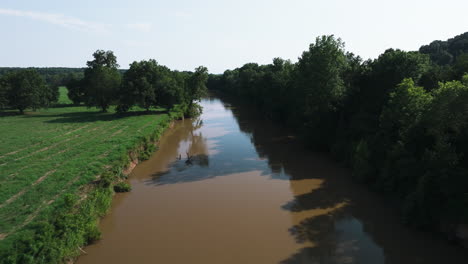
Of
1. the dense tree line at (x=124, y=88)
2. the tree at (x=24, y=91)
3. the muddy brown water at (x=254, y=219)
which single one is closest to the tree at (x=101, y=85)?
the dense tree line at (x=124, y=88)

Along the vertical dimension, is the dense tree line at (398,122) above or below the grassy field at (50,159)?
above

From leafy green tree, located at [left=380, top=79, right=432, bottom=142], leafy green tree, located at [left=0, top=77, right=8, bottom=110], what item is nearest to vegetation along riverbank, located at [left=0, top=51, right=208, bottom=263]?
leafy green tree, located at [left=0, top=77, right=8, bottom=110]

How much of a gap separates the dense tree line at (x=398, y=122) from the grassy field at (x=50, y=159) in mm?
19293

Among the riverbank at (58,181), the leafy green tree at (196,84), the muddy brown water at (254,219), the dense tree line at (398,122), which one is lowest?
the muddy brown water at (254,219)

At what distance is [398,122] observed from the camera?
18422 millimetres

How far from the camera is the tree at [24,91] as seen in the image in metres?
55.4

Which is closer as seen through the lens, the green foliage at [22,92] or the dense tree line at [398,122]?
the dense tree line at [398,122]

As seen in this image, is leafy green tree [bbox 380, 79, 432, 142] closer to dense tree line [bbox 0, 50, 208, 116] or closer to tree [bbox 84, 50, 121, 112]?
dense tree line [bbox 0, 50, 208, 116]

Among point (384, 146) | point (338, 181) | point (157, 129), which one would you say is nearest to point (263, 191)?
point (338, 181)

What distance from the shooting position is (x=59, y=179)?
64.0ft

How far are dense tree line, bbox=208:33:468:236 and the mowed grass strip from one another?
64.7ft

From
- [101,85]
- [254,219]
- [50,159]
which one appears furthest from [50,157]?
[101,85]

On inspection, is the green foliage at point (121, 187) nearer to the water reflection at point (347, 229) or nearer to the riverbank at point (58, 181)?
the riverbank at point (58, 181)

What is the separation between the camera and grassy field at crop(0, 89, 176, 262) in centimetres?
1537
